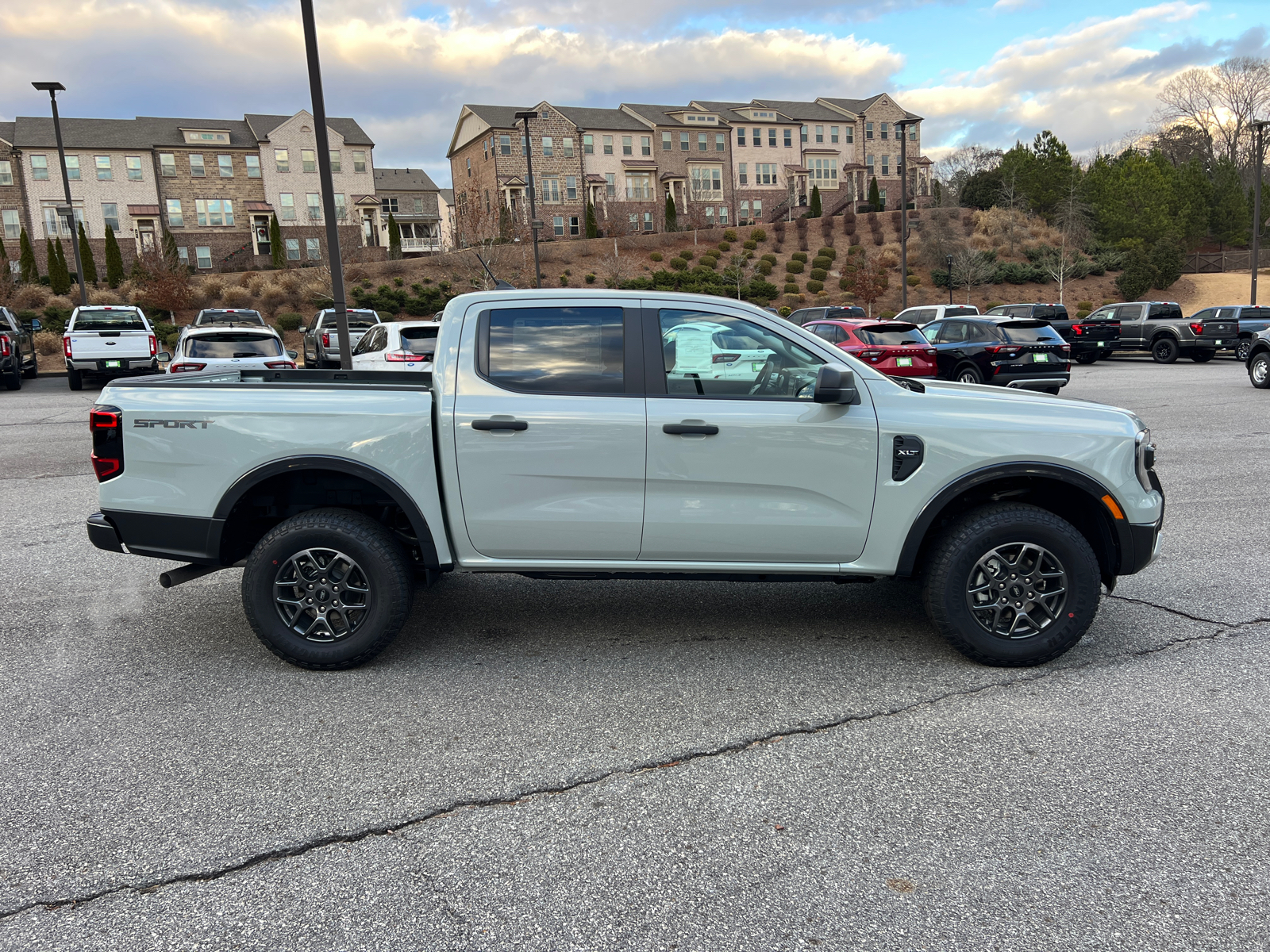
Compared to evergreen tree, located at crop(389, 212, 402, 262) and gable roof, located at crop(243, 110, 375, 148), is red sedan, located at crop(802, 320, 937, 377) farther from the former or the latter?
gable roof, located at crop(243, 110, 375, 148)

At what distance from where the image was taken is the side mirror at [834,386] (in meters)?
4.28

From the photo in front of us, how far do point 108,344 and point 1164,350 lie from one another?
29074 mm

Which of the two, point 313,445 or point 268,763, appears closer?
point 268,763

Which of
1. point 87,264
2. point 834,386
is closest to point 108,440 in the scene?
point 834,386

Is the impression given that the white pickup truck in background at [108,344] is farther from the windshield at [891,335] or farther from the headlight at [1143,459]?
the headlight at [1143,459]

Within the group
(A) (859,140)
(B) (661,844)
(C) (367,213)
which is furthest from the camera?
(A) (859,140)

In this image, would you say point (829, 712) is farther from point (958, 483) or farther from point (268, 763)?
point (268, 763)

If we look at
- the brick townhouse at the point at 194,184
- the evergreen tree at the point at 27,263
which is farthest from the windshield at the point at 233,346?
the brick townhouse at the point at 194,184

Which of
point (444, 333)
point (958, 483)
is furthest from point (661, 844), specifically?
point (444, 333)

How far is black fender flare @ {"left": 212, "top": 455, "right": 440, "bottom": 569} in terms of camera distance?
14.9 feet

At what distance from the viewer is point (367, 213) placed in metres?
63.2

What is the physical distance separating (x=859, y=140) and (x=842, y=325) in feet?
219

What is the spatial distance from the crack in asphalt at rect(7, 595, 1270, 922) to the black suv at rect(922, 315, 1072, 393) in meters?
13.7

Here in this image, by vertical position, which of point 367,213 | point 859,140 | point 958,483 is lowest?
point 958,483
